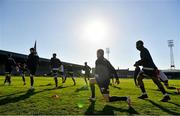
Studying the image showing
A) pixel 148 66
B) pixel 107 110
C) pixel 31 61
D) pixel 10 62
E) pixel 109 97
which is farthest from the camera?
pixel 10 62

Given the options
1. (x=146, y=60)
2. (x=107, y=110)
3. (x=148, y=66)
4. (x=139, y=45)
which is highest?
(x=139, y=45)

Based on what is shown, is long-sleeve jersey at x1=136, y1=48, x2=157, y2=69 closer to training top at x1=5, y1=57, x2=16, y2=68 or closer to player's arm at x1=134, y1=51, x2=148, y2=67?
player's arm at x1=134, y1=51, x2=148, y2=67

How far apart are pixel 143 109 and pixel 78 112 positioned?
2.41 meters

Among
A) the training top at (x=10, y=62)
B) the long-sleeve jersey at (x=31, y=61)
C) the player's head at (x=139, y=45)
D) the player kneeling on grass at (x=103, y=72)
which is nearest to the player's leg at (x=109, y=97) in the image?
the player kneeling on grass at (x=103, y=72)

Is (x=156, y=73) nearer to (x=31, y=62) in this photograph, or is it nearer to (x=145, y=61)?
(x=145, y=61)

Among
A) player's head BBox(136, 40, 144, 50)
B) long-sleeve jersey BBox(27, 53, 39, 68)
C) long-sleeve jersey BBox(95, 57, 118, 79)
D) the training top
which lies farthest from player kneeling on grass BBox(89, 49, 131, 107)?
the training top

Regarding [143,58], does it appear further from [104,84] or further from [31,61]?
[31,61]

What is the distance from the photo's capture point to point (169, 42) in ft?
406

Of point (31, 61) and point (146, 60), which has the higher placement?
point (31, 61)

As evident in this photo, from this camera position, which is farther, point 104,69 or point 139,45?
point 139,45

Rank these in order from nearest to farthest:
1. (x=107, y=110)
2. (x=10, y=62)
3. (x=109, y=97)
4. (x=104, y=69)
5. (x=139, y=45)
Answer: (x=107, y=110) < (x=109, y=97) < (x=104, y=69) < (x=139, y=45) < (x=10, y=62)

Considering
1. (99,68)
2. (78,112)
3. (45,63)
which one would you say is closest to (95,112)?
(78,112)

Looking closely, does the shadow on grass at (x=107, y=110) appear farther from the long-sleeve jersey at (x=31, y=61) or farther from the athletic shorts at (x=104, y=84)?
the long-sleeve jersey at (x=31, y=61)

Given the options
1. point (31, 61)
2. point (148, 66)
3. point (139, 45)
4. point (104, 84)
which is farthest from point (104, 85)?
point (31, 61)
